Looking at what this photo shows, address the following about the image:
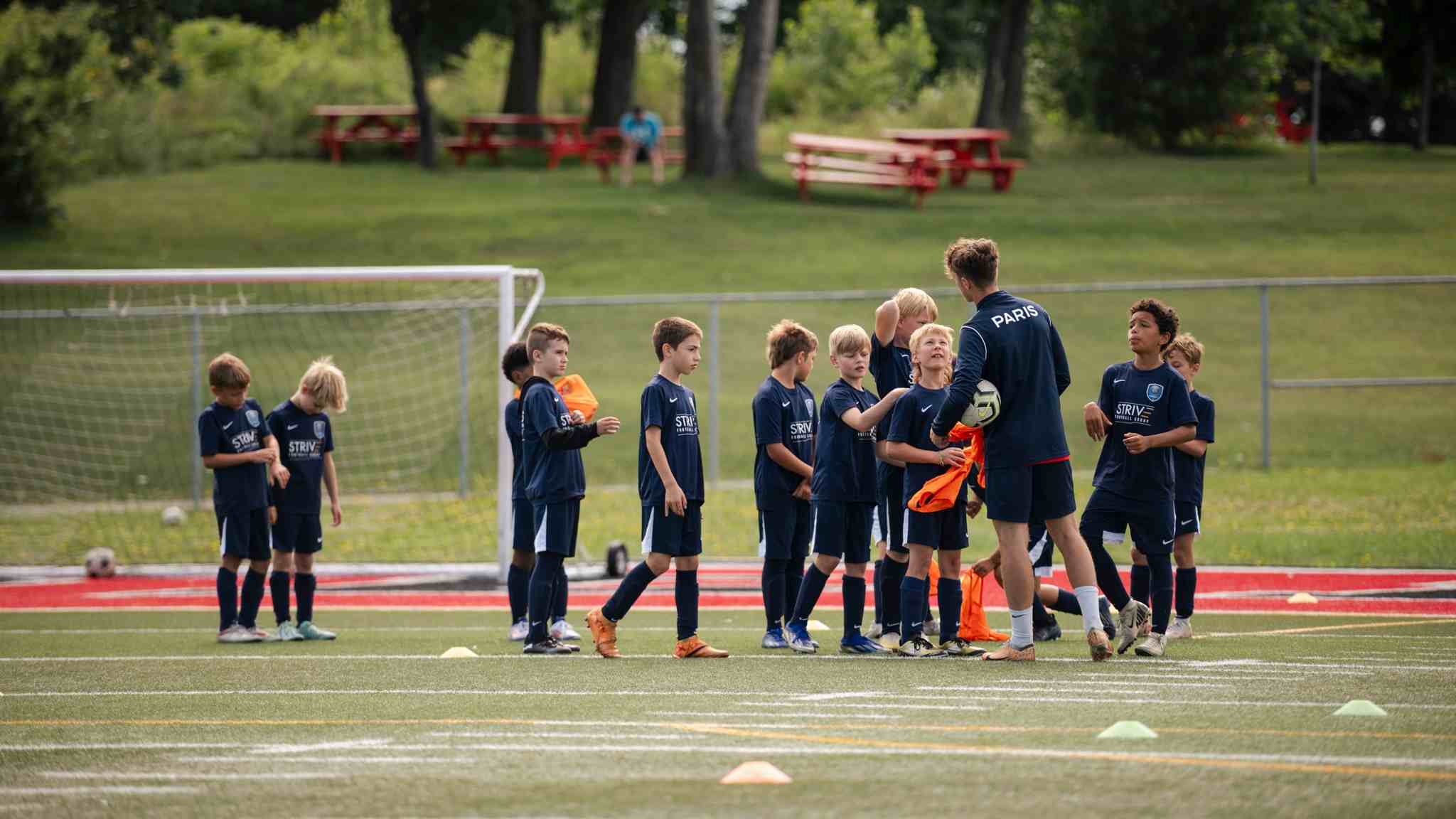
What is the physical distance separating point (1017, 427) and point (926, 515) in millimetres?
870

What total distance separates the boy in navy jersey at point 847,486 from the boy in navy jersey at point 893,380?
0.13 meters

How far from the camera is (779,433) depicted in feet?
29.0

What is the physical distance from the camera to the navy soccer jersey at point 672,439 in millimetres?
8625

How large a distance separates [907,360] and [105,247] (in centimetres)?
2210

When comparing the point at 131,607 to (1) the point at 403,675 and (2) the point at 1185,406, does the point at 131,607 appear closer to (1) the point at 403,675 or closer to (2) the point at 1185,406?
(1) the point at 403,675

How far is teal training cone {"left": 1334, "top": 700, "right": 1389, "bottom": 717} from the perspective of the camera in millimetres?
6184

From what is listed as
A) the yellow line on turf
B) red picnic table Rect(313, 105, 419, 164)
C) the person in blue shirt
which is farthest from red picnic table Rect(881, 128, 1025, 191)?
the yellow line on turf

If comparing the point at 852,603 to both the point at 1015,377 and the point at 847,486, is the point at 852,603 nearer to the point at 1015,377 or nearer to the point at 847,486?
the point at 847,486

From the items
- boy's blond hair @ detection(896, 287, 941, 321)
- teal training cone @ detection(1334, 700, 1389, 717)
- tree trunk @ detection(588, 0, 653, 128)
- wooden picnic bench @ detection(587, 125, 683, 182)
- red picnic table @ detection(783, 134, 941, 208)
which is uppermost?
tree trunk @ detection(588, 0, 653, 128)

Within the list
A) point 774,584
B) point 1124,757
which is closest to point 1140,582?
point 774,584

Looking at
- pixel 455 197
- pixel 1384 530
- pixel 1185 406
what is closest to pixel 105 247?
pixel 455 197

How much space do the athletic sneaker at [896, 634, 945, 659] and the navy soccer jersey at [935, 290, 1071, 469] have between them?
1.17 meters

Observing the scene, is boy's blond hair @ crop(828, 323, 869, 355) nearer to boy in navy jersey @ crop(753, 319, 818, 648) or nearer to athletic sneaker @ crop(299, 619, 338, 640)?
boy in navy jersey @ crop(753, 319, 818, 648)

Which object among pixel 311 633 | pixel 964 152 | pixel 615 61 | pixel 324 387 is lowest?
pixel 311 633
